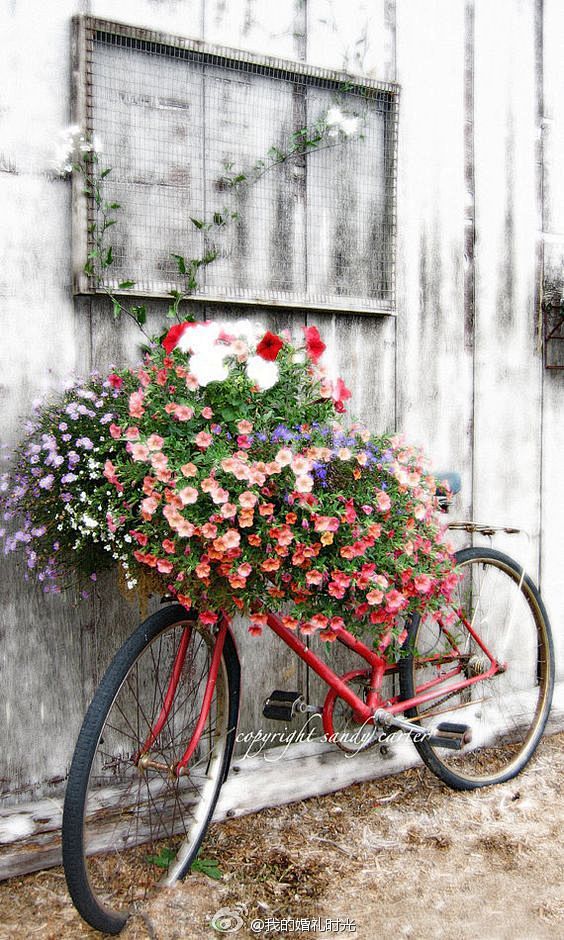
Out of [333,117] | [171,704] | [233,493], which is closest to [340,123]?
[333,117]

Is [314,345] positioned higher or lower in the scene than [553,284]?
lower

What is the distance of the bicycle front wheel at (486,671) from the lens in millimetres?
2900

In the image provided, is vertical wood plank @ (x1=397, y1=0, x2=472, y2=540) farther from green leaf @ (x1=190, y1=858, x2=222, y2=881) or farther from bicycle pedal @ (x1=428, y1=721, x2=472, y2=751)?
green leaf @ (x1=190, y1=858, x2=222, y2=881)

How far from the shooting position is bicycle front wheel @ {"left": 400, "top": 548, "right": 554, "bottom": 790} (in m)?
2.90

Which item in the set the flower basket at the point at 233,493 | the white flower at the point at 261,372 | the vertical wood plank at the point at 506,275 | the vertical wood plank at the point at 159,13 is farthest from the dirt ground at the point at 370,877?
the vertical wood plank at the point at 159,13

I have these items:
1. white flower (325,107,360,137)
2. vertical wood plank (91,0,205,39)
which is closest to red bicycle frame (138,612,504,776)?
white flower (325,107,360,137)

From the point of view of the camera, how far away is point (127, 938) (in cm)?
202

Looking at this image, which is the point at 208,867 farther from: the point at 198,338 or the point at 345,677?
the point at 198,338

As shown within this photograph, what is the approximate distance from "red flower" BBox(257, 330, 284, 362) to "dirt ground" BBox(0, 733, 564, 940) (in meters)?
1.38

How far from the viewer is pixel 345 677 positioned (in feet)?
8.34

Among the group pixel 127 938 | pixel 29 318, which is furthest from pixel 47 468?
pixel 127 938

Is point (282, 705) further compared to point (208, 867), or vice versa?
point (282, 705)

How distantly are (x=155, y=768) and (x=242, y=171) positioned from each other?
1.72 metres

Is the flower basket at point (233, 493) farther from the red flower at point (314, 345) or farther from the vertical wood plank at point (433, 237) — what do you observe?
the vertical wood plank at point (433, 237)
